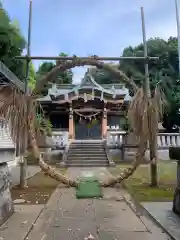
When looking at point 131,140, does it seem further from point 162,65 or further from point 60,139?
point 162,65

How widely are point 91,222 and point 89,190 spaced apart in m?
2.94

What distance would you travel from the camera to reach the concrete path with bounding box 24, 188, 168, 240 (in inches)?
182

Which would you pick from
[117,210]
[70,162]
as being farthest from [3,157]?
[70,162]

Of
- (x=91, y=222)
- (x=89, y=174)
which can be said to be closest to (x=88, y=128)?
(x=89, y=174)

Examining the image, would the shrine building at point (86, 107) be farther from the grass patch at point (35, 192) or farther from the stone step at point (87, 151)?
the grass patch at point (35, 192)

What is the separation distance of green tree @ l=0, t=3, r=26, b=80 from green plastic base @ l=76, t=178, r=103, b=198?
6.67 m

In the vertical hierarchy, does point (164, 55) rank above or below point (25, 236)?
above

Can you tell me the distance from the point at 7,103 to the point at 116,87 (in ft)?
75.0

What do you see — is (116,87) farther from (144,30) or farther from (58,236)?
(58,236)

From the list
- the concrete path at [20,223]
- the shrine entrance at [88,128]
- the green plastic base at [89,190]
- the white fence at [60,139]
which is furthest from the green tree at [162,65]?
the concrete path at [20,223]

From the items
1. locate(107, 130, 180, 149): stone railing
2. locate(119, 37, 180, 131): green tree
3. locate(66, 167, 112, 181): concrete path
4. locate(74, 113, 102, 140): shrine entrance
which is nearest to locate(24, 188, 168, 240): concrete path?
locate(66, 167, 112, 181): concrete path

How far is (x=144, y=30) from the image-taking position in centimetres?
995

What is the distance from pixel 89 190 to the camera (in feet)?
27.4

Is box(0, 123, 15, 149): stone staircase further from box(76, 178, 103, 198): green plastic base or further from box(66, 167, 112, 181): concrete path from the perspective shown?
box(66, 167, 112, 181): concrete path
